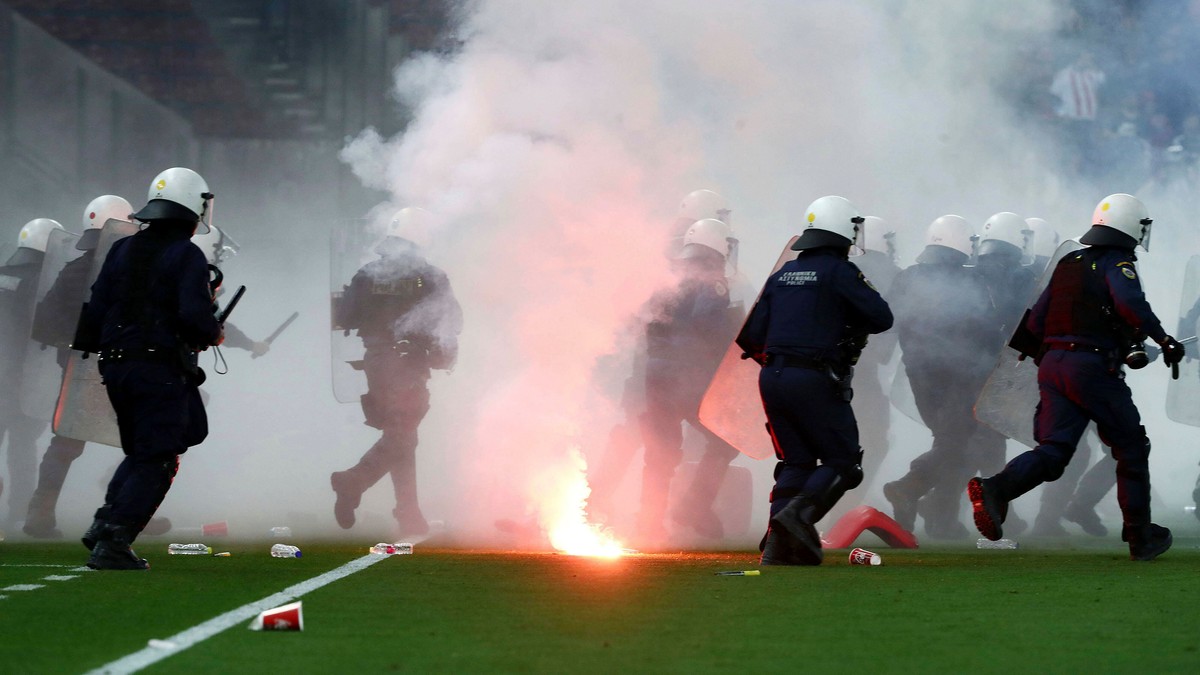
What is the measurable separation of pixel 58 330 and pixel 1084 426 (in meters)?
6.66

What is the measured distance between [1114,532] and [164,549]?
703 centimetres

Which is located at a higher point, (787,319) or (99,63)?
(99,63)

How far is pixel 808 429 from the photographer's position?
7.96 metres

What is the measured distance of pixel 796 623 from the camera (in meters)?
5.27

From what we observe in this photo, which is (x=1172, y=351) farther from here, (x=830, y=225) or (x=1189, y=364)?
(x=1189, y=364)

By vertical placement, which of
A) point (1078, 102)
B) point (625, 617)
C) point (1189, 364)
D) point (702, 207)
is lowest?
point (625, 617)

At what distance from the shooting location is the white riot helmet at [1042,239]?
41.6 feet

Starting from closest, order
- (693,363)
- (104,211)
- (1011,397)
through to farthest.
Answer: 1. (1011,397)
2. (693,363)
3. (104,211)

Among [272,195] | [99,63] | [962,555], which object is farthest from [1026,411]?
[99,63]

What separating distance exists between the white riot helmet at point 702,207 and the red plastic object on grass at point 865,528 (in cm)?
286

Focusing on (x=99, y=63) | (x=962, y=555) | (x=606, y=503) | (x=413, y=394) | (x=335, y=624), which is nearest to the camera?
(x=335, y=624)

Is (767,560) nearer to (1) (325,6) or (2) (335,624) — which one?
(2) (335,624)

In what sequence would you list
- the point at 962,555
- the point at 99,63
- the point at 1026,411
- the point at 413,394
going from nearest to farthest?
the point at 962,555, the point at 1026,411, the point at 413,394, the point at 99,63

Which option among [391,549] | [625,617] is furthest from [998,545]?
[625,617]
